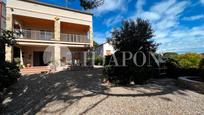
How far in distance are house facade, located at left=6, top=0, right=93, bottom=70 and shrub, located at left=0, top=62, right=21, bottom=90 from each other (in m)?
7.95

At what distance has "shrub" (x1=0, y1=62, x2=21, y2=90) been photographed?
25.2ft

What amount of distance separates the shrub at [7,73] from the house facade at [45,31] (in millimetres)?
7949

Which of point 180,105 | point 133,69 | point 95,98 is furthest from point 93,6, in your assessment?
point 180,105

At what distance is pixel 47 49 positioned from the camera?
65.0 ft

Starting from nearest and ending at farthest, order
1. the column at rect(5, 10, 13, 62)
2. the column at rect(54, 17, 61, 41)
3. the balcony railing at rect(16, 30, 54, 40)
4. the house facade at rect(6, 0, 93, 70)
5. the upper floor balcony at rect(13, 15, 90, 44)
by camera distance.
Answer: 1. the column at rect(5, 10, 13, 62)
2. the house facade at rect(6, 0, 93, 70)
3. the balcony railing at rect(16, 30, 54, 40)
4. the upper floor balcony at rect(13, 15, 90, 44)
5. the column at rect(54, 17, 61, 41)

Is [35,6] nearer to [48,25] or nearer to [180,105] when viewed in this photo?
[48,25]

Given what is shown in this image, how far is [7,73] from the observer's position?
8.13 metres

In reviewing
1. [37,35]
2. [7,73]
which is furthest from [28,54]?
[7,73]

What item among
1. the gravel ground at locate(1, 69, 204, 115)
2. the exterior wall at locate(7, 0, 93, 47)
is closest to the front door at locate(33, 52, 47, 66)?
the exterior wall at locate(7, 0, 93, 47)

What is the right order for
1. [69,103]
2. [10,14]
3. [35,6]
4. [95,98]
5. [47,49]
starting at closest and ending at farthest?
1. [69,103]
2. [95,98]
3. [10,14]
4. [35,6]
5. [47,49]

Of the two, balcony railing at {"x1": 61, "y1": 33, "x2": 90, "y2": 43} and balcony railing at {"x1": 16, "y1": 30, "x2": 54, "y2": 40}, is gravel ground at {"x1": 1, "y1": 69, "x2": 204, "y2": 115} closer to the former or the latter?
balcony railing at {"x1": 16, "y1": 30, "x2": 54, "y2": 40}

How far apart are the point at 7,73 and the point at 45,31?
467 inches

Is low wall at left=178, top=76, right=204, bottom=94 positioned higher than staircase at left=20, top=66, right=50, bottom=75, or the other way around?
staircase at left=20, top=66, right=50, bottom=75

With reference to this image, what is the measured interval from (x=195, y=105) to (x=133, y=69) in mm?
4237
